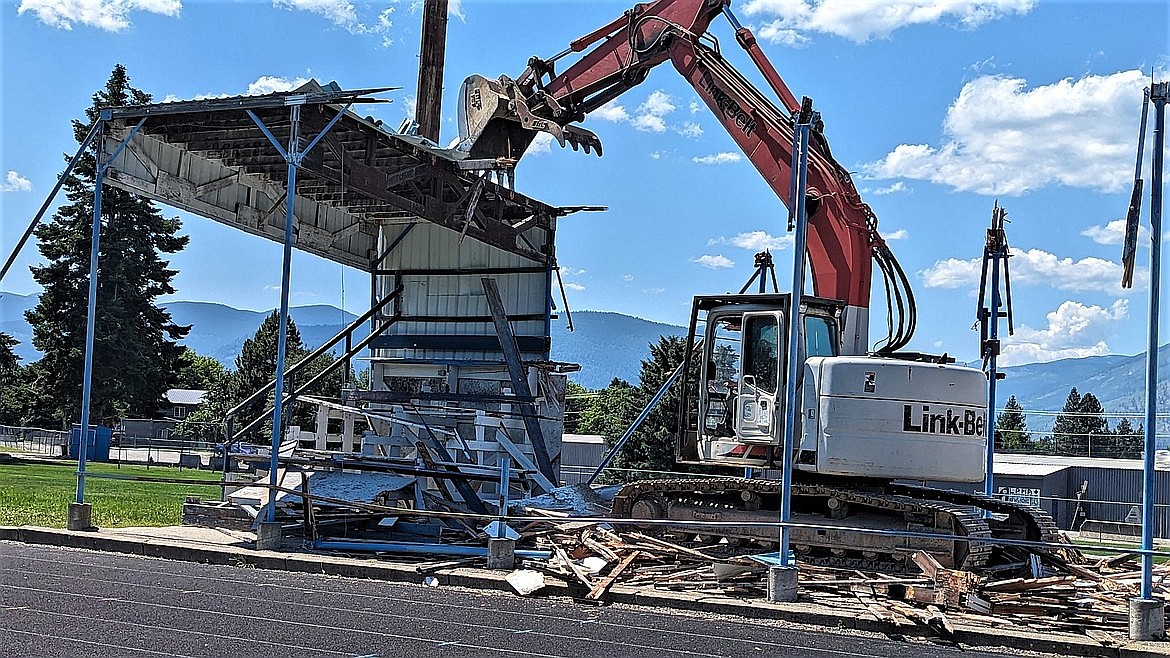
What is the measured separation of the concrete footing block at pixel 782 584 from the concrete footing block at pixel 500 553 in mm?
3082

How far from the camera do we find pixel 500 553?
1349 cm

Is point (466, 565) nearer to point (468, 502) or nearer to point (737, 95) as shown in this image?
point (468, 502)

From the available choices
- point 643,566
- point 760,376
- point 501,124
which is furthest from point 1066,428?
point 643,566

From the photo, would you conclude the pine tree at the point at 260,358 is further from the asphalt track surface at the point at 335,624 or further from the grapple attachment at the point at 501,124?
the asphalt track surface at the point at 335,624

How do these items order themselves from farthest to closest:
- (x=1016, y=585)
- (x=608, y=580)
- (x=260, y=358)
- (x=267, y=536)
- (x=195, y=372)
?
(x=195, y=372)
(x=260, y=358)
(x=267, y=536)
(x=608, y=580)
(x=1016, y=585)

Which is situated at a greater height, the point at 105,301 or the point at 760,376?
the point at 105,301

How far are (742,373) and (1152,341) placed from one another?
203 inches

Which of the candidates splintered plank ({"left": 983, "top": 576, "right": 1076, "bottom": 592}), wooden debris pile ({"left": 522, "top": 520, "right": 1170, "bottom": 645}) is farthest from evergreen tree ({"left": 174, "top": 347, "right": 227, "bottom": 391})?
splintered plank ({"left": 983, "top": 576, "right": 1076, "bottom": 592})

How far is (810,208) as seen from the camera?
16.3 m

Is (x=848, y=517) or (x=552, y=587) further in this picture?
(x=848, y=517)

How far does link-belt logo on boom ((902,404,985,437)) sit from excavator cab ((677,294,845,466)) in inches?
53.4

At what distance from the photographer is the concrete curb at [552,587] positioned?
10.4m

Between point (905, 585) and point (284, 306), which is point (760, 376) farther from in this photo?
point (284, 306)

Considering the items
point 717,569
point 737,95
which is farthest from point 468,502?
point 737,95
